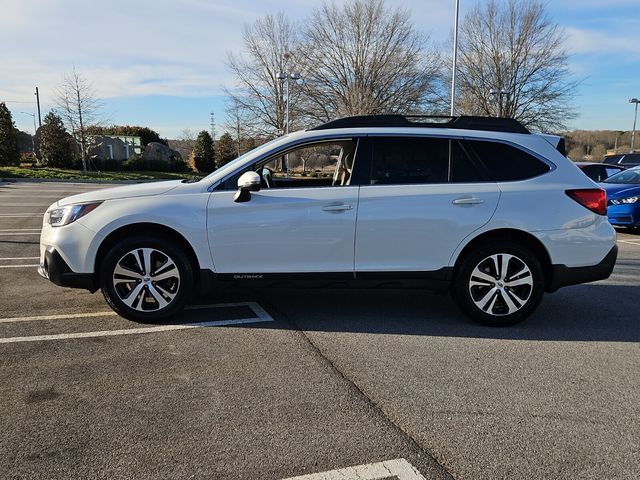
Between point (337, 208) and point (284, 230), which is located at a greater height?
point (337, 208)

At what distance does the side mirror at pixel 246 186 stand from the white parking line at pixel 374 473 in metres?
2.57

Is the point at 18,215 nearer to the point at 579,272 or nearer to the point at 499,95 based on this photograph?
the point at 579,272

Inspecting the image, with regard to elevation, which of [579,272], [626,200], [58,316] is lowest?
[58,316]

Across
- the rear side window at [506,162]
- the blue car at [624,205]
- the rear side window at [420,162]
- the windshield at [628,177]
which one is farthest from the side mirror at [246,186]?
the windshield at [628,177]

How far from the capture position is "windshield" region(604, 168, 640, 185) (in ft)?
39.2

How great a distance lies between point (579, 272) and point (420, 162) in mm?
1799

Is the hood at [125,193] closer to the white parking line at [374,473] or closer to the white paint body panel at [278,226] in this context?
the white paint body panel at [278,226]

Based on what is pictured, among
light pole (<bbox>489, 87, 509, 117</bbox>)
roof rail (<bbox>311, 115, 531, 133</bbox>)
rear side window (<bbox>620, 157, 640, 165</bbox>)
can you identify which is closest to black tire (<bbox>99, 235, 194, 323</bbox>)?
roof rail (<bbox>311, 115, 531, 133</bbox>)

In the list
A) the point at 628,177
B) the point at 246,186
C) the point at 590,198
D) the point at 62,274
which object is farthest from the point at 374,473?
the point at 628,177

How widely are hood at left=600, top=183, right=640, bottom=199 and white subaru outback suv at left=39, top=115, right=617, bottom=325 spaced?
7576 mm

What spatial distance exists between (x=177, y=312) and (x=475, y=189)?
2.94 metres

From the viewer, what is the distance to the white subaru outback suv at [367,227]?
14.9ft

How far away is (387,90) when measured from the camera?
3922cm

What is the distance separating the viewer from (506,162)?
15.6ft
